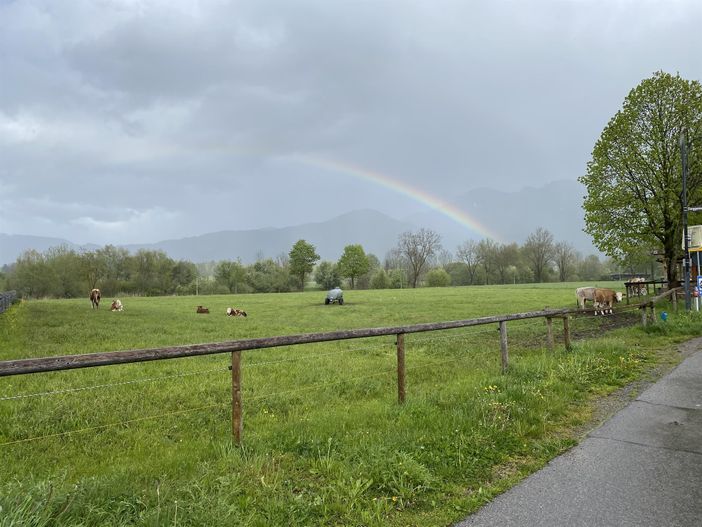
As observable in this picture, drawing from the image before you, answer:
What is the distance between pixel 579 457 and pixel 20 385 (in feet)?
34.9

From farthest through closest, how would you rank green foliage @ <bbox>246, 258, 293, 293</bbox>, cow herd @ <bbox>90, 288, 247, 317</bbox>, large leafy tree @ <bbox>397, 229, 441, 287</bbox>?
large leafy tree @ <bbox>397, 229, 441, 287</bbox> → green foliage @ <bbox>246, 258, 293, 293</bbox> → cow herd @ <bbox>90, 288, 247, 317</bbox>

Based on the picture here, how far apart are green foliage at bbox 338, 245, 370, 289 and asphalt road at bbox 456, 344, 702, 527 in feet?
270

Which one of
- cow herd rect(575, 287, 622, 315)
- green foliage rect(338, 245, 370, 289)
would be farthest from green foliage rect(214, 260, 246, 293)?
cow herd rect(575, 287, 622, 315)

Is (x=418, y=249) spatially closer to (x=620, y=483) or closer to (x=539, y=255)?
(x=539, y=255)

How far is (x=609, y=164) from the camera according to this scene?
72.8 ft

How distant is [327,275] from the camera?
95.1m

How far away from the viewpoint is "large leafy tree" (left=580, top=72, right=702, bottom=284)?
67.4 ft

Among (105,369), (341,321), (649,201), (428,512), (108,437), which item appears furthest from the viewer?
(341,321)

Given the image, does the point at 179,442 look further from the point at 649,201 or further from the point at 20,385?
the point at 649,201

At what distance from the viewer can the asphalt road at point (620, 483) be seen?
3273 mm

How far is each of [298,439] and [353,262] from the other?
83.3 m

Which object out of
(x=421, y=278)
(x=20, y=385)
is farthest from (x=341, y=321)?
(x=421, y=278)

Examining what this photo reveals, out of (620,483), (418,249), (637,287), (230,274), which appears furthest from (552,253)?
(620,483)

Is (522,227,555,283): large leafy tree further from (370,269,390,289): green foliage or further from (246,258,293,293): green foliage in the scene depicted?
(246,258,293,293): green foliage
